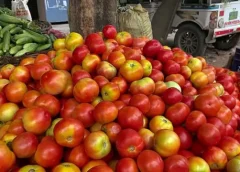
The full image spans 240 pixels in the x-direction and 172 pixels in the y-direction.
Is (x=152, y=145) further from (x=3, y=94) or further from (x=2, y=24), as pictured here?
(x=2, y=24)

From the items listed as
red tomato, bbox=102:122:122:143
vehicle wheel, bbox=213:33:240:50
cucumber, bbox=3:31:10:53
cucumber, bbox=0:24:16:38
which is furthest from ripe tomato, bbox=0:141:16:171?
vehicle wheel, bbox=213:33:240:50

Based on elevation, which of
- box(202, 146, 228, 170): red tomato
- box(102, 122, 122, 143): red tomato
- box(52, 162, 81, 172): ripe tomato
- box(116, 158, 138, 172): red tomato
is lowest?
box(202, 146, 228, 170): red tomato

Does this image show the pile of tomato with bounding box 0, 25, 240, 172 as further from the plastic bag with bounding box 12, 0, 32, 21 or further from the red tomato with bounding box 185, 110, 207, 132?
the plastic bag with bounding box 12, 0, 32, 21

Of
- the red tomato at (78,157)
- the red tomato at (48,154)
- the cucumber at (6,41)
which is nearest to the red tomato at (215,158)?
the red tomato at (78,157)

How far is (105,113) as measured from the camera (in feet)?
4.86

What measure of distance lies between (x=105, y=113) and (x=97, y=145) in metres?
0.18

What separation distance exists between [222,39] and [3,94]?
794cm

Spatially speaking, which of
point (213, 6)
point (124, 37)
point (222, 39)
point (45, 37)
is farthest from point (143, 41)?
point (222, 39)

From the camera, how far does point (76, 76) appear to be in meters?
1.75

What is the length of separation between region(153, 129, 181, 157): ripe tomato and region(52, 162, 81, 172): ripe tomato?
Result: 41 cm

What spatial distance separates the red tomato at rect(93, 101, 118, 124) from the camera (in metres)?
1.48

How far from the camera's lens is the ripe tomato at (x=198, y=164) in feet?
4.75

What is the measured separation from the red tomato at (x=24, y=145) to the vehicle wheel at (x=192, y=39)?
6848 millimetres

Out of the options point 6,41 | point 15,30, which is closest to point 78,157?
point 6,41
